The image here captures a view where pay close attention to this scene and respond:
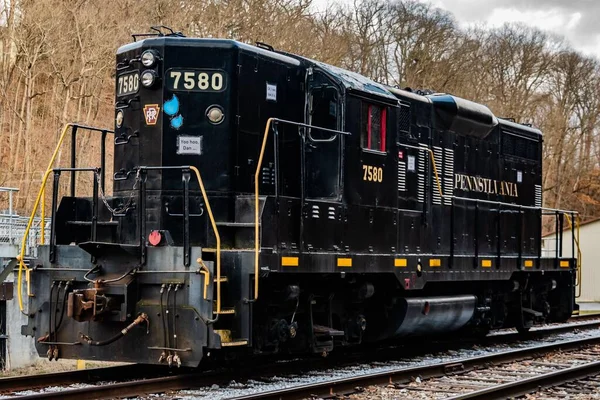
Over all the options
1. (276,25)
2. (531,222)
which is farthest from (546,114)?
(531,222)

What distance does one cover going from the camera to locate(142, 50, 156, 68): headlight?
9117mm

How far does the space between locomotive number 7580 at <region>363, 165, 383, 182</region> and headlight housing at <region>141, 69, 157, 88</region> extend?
273 cm

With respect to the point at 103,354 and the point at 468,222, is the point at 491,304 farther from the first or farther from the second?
the point at 103,354

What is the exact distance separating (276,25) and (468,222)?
71.6 ft

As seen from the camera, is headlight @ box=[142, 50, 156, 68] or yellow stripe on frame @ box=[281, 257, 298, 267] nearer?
yellow stripe on frame @ box=[281, 257, 298, 267]

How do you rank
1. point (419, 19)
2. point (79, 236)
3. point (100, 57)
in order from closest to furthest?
point (79, 236) < point (100, 57) < point (419, 19)

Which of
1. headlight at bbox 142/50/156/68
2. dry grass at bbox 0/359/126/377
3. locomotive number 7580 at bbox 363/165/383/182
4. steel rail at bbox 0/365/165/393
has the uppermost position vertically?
headlight at bbox 142/50/156/68

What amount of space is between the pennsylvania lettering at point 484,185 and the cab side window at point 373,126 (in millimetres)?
3099

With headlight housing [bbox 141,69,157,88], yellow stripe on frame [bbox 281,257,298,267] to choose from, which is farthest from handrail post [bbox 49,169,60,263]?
yellow stripe on frame [bbox 281,257,298,267]

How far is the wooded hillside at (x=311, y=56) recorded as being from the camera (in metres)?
27.3

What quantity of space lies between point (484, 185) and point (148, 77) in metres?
6.93

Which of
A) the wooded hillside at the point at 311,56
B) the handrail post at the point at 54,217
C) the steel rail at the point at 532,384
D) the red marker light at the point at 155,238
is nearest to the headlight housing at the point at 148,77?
the handrail post at the point at 54,217

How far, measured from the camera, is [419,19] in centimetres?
4753

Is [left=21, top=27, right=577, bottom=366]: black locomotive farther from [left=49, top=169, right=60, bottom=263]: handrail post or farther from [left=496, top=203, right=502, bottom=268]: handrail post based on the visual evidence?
[left=496, top=203, right=502, bottom=268]: handrail post
